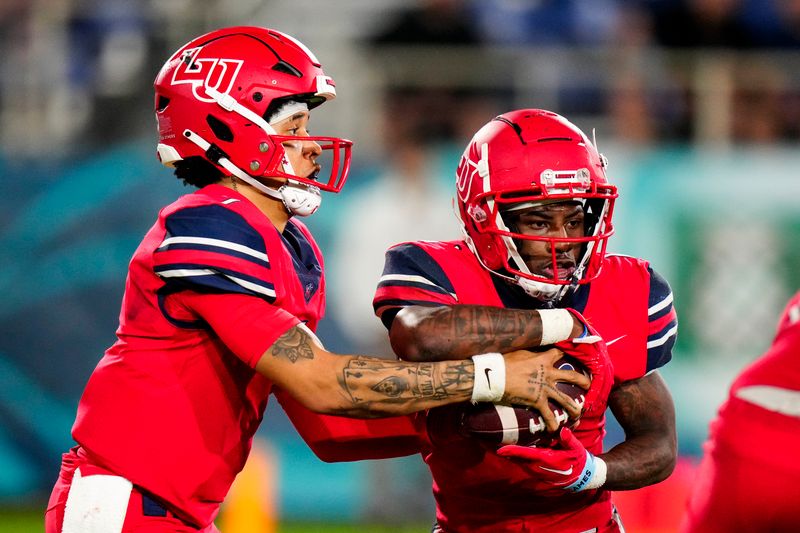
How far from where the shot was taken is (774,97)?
349 inches

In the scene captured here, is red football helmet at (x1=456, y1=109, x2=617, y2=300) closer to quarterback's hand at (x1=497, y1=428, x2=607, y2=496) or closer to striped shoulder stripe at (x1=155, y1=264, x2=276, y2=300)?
quarterback's hand at (x1=497, y1=428, x2=607, y2=496)

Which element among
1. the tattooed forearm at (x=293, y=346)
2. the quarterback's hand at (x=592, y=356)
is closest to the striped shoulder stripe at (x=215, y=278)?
the tattooed forearm at (x=293, y=346)

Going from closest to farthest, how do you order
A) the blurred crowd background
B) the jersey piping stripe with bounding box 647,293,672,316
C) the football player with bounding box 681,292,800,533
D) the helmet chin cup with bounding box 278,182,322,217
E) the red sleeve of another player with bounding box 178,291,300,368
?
the football player with bounding box 681,292,800,533
the red sleeve of another player with bounding box 178,291,300,368
the helmet chin cup with bounding box 278,182,322,217
the jersey piping stripe with bounding box 647,293,672,316
the blurred crowd background

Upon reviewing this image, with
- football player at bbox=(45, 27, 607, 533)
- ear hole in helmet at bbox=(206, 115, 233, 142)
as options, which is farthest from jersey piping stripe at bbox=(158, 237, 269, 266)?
ear hole in helmet at bbox=(206, 115, 233, 142)

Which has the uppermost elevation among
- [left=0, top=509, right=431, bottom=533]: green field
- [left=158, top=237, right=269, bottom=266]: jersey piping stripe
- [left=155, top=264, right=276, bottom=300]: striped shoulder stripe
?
[left=158, top=237, right=269, bottom=266]: jersey piping stripe

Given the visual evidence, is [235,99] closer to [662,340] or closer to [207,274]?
[207,274]

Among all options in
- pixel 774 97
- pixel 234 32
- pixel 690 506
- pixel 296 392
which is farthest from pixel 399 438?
pixel 774 97

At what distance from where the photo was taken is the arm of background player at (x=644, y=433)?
3.57 meters

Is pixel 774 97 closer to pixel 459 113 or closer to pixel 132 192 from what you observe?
pixel 459 113

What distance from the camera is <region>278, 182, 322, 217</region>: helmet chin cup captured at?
11.9 feet

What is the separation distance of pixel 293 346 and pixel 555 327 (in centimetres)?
73

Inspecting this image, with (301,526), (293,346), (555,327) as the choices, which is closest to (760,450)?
(555,327)

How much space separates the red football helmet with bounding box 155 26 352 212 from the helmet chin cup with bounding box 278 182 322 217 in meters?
0.03

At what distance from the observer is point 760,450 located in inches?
123
